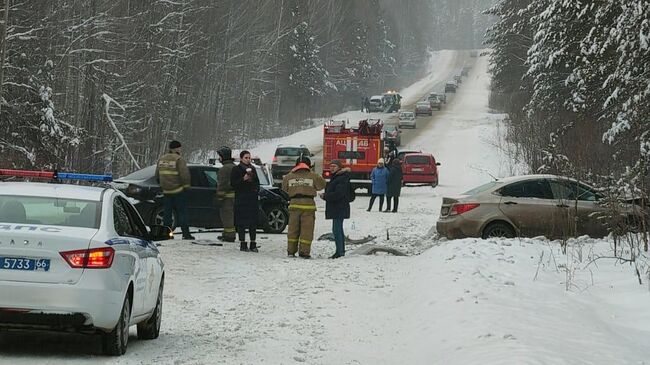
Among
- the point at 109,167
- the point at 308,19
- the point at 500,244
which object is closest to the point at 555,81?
the point at 109,167

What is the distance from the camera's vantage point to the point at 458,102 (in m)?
106

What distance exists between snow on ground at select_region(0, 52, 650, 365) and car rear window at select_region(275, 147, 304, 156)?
21.2 metres

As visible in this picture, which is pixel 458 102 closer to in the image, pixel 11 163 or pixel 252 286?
pixel 11 163

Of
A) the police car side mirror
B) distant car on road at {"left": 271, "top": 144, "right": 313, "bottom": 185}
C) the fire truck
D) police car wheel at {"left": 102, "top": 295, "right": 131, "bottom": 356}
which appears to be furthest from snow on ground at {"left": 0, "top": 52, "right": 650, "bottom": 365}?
distant car on road at {"left": 271, "top": 144, "right": 313, "bottom": 185}

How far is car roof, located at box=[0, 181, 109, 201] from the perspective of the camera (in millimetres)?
8180

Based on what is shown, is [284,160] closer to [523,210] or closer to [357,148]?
[357,148]

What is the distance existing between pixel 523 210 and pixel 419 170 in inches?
950

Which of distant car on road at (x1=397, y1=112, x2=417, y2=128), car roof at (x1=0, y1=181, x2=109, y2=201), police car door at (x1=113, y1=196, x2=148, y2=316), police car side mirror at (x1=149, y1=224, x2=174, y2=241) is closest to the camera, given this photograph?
car roof at (x1=0, y1=181, x2=109, y2=201)

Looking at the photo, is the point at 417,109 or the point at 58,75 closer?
the point at 58,75

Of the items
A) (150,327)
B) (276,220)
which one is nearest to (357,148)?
(276,220)

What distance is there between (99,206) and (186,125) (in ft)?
171

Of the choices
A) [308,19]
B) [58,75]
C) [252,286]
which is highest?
[308,19]

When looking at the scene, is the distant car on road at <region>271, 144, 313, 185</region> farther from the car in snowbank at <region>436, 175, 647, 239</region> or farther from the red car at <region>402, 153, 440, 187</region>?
the car in snowbank at <region>436, 175, 647, 239</region>

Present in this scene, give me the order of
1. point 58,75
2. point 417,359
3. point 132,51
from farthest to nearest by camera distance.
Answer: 1. point 132,51
2. point 58,75
3. point 417,359
